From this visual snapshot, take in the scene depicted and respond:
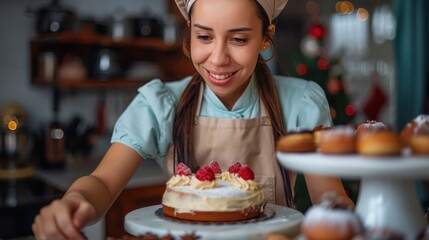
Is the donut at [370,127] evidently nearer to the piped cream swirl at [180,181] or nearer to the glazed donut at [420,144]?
A: the glazed donut at [420,144]

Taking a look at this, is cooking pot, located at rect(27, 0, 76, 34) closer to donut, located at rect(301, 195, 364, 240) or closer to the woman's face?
the woman's face

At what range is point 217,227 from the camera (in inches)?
33.6

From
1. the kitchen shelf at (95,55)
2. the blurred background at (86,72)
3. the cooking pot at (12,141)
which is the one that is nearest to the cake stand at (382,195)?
the blurred background at (86,72)

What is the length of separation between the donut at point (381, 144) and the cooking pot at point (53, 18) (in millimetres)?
2430

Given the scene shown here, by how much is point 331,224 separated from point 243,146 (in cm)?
59

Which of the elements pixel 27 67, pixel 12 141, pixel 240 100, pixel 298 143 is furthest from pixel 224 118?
pixel 27 67

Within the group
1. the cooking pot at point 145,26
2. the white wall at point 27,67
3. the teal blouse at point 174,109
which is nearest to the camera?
the teal blouse at point 174,109

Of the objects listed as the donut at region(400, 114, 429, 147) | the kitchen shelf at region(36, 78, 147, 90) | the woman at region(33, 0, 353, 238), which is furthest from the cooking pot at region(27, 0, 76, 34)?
the donut at region(400, 114, 429, 147)

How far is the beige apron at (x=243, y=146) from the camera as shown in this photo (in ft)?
4.17

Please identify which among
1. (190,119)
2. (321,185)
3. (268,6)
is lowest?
(321,185)

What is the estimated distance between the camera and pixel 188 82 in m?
1.37

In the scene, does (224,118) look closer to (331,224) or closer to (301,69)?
(331,224)

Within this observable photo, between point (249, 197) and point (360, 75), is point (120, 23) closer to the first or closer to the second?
point (249, 197)

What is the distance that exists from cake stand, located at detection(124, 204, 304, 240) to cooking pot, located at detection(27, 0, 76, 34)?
213 cm
